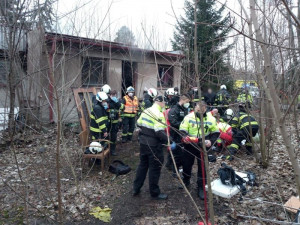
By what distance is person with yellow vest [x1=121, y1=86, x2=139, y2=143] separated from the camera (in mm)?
8633

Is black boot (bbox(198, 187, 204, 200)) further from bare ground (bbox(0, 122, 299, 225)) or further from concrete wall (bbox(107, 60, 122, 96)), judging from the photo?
concrete wall (bbox(107, 60, 122, 96))

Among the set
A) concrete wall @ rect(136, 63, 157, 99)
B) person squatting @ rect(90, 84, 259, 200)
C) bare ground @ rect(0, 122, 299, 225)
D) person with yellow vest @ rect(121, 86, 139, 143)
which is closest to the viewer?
bare ground @ rect(0, 122, 299, 225)

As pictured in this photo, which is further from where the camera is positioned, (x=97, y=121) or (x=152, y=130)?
(x=97, y=121)

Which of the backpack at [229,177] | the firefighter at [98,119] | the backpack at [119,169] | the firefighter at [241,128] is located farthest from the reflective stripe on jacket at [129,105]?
the backpack at [229,177]

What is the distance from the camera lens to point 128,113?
8.72 metres

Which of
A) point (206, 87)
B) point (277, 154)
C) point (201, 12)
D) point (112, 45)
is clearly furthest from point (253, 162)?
point (112, 45)

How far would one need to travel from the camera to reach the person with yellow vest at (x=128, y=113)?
863cm

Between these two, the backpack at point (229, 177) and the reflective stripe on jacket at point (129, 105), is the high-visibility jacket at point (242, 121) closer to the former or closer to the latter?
the backpack at point (229, 177)

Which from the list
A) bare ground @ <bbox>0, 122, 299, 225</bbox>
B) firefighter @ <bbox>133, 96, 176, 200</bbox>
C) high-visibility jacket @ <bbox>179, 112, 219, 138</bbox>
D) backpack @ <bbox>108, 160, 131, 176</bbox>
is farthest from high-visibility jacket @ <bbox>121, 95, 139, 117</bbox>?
high-visibility jacket @ <bbox>179, 112, 219, 138</bbox>

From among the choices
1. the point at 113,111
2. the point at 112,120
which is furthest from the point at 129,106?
the point at 112,120

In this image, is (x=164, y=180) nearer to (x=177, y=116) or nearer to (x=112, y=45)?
(x=177, y=116)

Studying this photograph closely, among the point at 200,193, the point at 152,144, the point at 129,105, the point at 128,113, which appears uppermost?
the point at 129,105

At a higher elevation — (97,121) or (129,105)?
(129,105)

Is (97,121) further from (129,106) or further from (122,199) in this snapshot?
(129,106)
